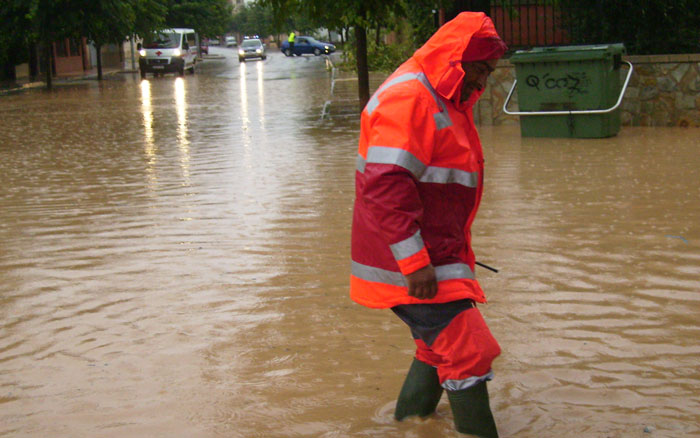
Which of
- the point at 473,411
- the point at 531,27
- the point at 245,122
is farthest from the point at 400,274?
the point at 531,27

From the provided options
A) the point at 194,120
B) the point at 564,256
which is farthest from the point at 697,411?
the point at 194,120

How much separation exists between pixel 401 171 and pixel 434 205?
234mm

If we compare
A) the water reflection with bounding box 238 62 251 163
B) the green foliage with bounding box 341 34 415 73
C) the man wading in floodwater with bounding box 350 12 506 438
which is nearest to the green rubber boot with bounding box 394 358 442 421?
the man wading in floodwater with bounding box 350 12 506 438

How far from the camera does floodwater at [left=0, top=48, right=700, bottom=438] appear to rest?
3791mm

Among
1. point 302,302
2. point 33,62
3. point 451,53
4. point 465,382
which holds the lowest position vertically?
point 302,302

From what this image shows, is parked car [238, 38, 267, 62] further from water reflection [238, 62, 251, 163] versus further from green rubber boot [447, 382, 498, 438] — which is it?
green rubber boot [447, 382, 498, 438]

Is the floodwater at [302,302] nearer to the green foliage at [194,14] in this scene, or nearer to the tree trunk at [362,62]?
the tree trunk at [362,62]

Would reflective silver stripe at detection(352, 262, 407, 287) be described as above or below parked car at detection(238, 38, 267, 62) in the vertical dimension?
below

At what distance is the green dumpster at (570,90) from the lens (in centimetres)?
1166

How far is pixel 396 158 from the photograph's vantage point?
289 centimetres

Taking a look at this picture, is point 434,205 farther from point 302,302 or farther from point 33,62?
point 33,62

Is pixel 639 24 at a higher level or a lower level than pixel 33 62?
lower

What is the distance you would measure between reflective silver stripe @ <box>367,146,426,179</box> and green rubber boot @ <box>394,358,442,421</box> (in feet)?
2.85

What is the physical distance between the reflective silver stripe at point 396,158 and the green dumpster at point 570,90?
907 centimetres
